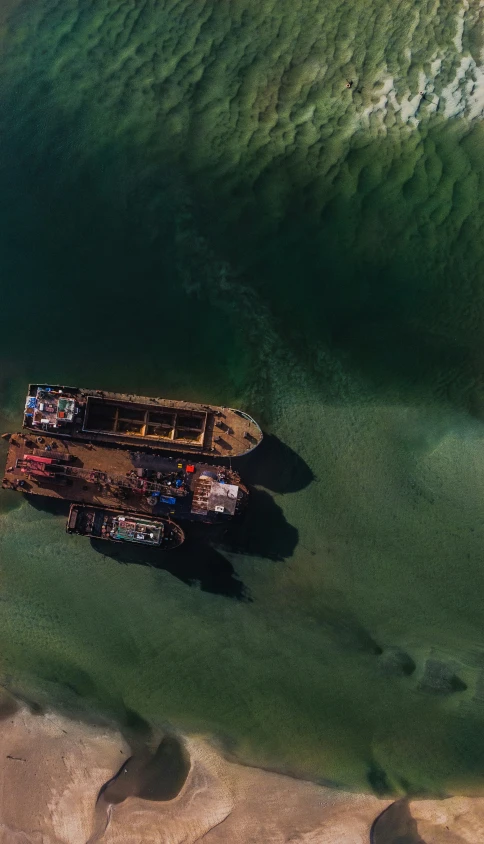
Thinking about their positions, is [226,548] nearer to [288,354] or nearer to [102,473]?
[102,473]

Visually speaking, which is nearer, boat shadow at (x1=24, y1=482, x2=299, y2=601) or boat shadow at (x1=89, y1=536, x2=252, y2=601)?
boat shadow at (x1=24, y1=482, x2=299, y2=601)

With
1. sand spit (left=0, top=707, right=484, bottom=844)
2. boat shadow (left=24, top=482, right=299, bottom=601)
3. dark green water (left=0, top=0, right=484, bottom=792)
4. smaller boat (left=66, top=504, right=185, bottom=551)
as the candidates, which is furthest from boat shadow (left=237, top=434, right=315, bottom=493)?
sand spit (left=0, top=707, right=484, bottom=844)

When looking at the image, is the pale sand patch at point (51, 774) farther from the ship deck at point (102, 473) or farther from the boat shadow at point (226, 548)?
the ship deck at point (102, 473)

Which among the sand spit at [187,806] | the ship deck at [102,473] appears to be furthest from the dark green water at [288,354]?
the ship deck at [102,473]

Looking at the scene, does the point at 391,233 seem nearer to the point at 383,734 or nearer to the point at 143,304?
the point at 143,304

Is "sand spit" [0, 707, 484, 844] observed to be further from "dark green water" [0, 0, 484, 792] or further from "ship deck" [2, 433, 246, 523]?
"ship deck" [2, 433, 246, 523]
